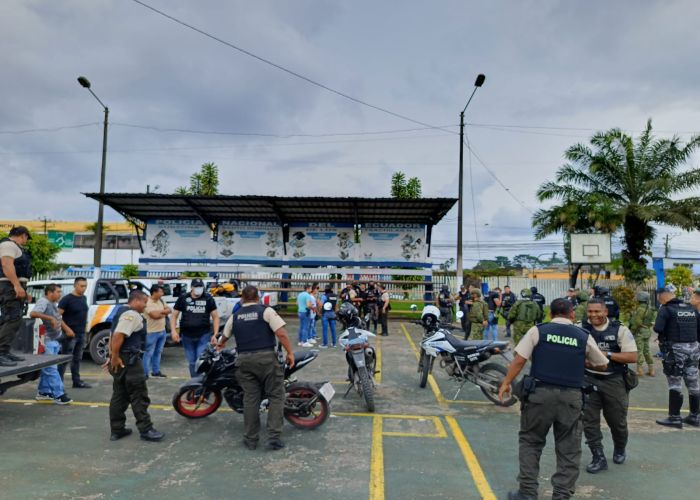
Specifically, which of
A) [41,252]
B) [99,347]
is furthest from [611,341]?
[41,252]

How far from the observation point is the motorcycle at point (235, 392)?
5.48m

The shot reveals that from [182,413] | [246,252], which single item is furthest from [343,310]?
[246,252]

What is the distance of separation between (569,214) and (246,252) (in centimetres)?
1602

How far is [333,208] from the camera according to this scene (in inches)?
739

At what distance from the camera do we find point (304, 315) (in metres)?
12.0

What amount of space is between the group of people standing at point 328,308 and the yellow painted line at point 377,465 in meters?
4.99

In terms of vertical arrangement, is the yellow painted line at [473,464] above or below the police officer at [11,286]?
below

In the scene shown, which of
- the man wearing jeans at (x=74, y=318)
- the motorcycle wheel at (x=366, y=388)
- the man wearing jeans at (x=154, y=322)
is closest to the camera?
the motorcycle wheel at (x=366, y=388)

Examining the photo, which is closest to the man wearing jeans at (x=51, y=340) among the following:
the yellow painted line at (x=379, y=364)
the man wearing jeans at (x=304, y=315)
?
the yellow painted line at (x=379, y=364)

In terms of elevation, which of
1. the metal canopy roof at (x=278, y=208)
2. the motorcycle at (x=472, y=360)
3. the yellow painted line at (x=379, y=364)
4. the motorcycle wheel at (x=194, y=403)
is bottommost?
the yellow painted line at (x=379, y=364)

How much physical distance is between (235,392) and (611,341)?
14.1 feet

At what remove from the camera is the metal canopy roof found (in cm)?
1772

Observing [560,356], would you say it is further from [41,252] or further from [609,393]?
[41,252]

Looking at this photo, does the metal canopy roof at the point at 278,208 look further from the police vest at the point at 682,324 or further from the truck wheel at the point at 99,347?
the police vest at the point at 682,324
